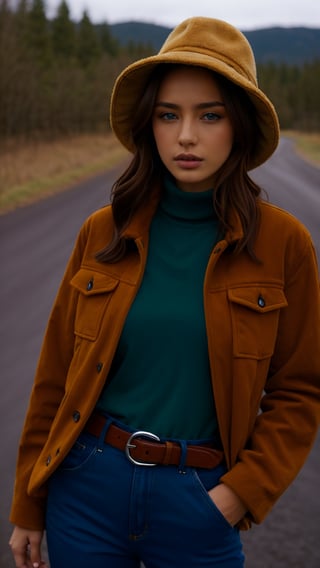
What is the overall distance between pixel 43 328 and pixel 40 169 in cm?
1475

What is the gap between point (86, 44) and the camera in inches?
2211

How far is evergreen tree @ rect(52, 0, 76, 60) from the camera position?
170 feet

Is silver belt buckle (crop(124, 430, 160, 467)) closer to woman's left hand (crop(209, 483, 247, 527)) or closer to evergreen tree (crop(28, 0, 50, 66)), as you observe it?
woman's left hand (crop(209, 483, 247, 527))

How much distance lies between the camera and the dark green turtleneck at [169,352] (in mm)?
1493

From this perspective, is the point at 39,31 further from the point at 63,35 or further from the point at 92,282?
the point at 92,282

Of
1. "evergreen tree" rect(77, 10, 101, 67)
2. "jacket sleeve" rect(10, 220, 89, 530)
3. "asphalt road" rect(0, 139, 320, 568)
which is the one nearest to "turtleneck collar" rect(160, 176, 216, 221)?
"jacket sleeve" rect(10, 220, 89, 530)

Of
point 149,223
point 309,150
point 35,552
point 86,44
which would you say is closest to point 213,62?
point 149,223

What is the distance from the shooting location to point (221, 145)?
1546mm

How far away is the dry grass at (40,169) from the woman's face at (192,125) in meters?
10.5

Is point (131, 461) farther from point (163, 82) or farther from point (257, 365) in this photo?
point (163, 82)

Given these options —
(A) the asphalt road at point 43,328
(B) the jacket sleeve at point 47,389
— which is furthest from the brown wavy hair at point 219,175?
(A) the asphalt road at point 43,328

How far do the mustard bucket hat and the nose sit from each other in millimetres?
122

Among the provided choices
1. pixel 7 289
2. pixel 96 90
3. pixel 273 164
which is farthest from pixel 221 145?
pixel 96 90

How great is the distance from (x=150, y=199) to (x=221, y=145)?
8.9 inches
